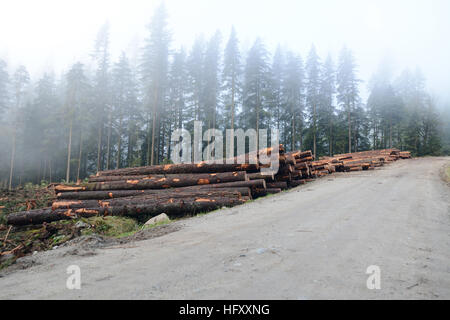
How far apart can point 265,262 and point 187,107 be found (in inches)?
1178

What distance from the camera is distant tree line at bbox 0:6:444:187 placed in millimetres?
28031

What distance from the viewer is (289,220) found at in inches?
226

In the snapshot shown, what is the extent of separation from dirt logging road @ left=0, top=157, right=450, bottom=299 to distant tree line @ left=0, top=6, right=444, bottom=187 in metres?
21.9

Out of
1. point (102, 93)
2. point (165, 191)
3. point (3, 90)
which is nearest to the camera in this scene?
point (165, 191)

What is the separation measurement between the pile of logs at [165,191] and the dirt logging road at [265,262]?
2.71 m

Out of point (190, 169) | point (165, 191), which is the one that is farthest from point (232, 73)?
point (165, 191)

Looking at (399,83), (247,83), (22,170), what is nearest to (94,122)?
(22,170)

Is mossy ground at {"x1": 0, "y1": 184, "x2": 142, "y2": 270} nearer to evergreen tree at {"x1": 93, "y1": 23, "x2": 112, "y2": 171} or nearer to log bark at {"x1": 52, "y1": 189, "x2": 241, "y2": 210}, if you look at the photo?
log bark at {"x1": 52, "y1": 189, "x2": 241, "y2": 210}

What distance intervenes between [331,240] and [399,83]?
5461 cm

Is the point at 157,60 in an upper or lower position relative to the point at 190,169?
upper

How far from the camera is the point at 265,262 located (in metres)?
3.12

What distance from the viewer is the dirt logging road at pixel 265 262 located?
2.43m

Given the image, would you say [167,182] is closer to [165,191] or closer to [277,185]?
[165,191]

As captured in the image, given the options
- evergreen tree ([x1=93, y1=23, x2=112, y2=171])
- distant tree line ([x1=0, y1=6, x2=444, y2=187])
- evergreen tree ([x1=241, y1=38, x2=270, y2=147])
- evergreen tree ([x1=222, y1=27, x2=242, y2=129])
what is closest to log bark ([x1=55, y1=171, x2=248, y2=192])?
distant tree line ([x1=0, y1=6, x2=444, y2=187])
